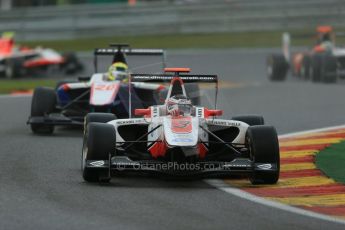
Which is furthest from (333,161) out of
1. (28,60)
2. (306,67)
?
(28,60)

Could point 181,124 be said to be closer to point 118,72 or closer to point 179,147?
point 179,147

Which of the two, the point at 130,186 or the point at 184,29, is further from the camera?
the point at 184,29

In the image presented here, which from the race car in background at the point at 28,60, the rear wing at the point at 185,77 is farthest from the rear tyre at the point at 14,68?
the rear wing at the point at 185,77

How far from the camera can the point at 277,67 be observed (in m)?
31.3

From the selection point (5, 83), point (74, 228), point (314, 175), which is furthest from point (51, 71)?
point (74, 228)

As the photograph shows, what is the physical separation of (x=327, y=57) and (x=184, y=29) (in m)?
9.10

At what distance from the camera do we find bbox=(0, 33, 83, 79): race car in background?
3095 centimetres

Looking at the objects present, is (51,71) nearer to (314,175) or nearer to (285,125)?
(285,125)

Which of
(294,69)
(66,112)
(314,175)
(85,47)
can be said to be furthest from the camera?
(85,47)

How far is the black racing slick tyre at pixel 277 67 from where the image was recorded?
31125 mm

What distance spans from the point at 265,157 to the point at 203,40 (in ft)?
87.6

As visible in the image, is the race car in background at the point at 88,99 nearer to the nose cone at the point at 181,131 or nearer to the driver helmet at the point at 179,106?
the driver helmet at the point at 179,106

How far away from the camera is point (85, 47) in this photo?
36.7 m

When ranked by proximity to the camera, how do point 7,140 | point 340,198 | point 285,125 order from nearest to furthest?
point 340,198
point 7,140
point 285,125
